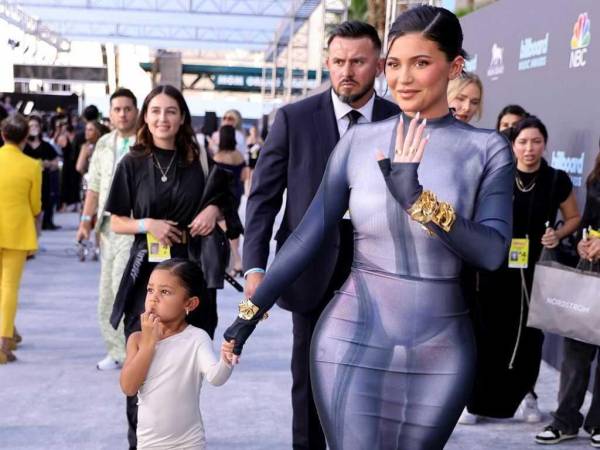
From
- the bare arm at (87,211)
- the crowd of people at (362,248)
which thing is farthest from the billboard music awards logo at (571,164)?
the bare arm at (87,211)

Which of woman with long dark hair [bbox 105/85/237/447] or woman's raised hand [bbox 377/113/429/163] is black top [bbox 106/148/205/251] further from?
woman's raised hand [bbox 377/113/429/163]

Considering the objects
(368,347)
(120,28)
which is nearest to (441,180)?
(368,347)

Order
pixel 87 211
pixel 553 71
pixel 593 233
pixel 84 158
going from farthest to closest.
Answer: pixel 84 158
pixel 553 71
pixel 87 211
pixel 593 233

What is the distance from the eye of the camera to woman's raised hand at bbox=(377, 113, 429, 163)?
252 cm

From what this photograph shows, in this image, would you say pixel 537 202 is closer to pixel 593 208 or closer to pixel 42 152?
pixel 593 208

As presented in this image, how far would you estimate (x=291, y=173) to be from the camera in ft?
12.8

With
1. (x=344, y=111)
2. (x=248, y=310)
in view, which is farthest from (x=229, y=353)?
(x=344, y=111)

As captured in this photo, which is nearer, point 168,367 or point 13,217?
point 168,367

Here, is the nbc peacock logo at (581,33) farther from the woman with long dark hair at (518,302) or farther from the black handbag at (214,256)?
the black handbag at (214,256)

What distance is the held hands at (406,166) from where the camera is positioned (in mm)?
2498

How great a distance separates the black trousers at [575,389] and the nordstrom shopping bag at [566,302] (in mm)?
346

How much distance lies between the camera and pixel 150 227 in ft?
16.6

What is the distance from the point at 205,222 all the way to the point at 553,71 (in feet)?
11.6

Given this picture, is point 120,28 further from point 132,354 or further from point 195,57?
point 132,354
